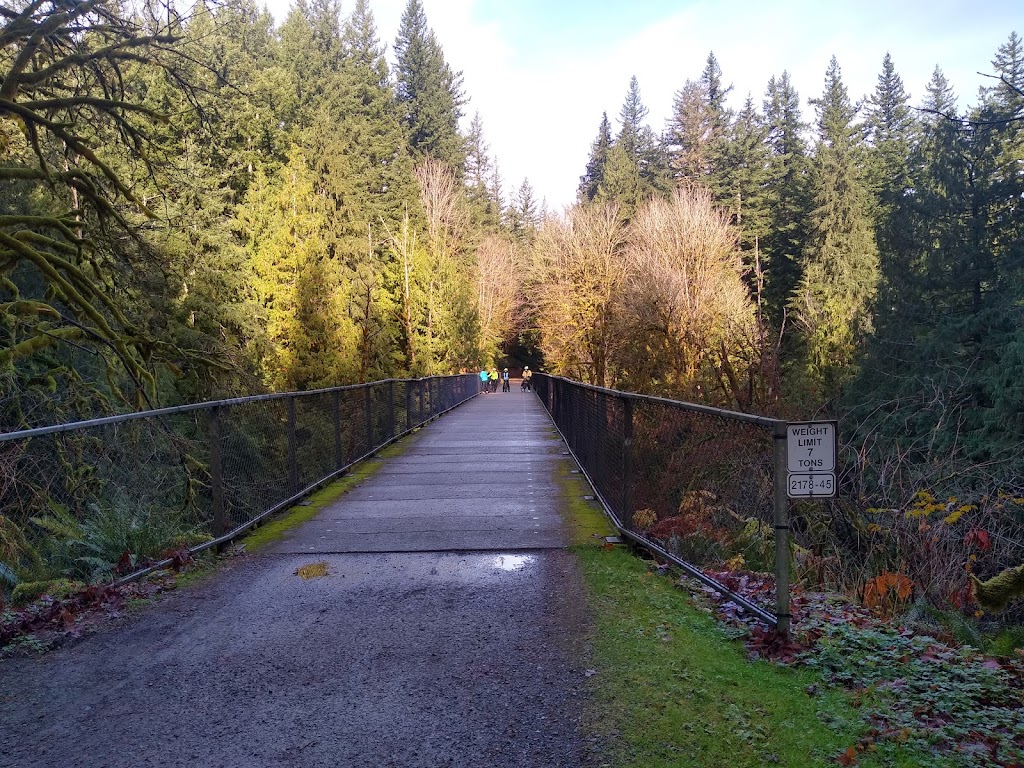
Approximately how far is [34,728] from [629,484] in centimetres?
459

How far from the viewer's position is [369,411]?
13.6 m

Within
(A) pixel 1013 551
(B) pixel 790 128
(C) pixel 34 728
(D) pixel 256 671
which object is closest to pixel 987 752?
(D) pixel 256 671

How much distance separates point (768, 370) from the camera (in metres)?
14.9

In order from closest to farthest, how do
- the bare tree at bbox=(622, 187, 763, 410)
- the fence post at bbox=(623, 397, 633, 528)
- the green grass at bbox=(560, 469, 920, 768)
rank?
1. the green grass at bbox=(560, 469, 920, 768)
2. the fence post at bbox=(623, 397, 633, 528)
3. the bare tree at bbox=(622, 187, 763, 410)

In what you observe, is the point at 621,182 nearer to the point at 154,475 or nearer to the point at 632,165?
the point at 632,165

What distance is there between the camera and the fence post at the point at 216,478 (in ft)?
22.4

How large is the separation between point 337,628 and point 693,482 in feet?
18.7

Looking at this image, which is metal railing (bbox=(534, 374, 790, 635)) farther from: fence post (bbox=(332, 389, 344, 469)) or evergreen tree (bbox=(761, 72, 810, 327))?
evergreen tree (bbox=(761, 72, 810, 327))

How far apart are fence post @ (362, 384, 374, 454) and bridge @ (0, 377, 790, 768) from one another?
9.62ft

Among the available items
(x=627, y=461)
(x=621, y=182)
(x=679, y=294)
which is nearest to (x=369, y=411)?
(x=627, y=461)

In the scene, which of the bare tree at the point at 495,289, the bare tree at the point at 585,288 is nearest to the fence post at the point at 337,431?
the bare tree at the point at 585,288

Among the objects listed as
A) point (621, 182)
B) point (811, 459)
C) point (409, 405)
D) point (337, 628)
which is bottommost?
point (337, 628)

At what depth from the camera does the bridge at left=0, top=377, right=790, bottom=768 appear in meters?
3.28

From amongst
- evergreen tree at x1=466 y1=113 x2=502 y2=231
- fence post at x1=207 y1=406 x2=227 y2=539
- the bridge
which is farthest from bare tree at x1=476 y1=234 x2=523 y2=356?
fence post at x1=207 y1=406 x2=227 y2=539
